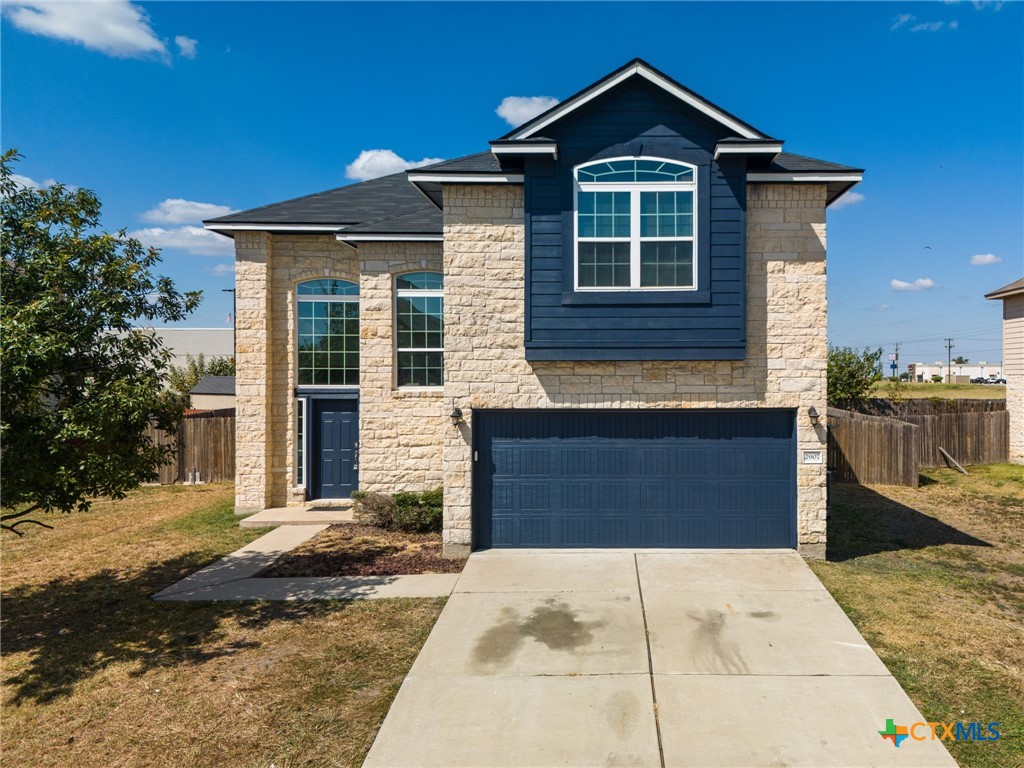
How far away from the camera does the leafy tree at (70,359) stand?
5.52 meters

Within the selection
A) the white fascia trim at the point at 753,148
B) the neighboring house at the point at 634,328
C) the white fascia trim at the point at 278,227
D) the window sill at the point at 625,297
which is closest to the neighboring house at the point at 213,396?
the white fascia trim at the point at 278,227

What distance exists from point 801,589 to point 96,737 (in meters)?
7.59

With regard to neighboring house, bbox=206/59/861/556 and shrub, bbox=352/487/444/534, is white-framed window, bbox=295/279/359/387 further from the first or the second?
neighboring house, bbox=206/59/861/556

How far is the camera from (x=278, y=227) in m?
11.5

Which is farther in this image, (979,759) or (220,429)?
(220,429)

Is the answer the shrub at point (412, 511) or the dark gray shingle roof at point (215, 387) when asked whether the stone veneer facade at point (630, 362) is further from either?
the dark gray shingle roof at point (215, 387)

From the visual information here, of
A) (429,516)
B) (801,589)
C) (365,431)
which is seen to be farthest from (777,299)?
(365,431)

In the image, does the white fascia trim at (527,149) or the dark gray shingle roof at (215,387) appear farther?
the dark gray shingle roof at (215,387)

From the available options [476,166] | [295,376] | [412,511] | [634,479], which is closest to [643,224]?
[476,166]

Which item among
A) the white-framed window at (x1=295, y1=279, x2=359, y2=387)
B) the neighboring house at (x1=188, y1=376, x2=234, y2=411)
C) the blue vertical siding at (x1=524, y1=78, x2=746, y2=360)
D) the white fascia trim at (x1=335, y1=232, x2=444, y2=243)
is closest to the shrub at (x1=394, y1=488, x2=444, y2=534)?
the white-framed window at (x1=295, y1=279, x2=359, y2=387)

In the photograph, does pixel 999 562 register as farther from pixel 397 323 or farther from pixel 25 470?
pixel 25 470

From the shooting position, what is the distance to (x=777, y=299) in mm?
8805

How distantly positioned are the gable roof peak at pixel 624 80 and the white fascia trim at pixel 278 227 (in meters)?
4.71

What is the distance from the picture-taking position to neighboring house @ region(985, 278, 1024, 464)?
58.4ft
